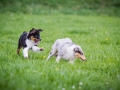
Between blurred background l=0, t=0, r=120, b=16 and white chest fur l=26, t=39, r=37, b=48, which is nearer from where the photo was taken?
white chest fur l=26, t=39, r=37, b=48

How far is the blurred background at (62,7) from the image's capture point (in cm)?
2450

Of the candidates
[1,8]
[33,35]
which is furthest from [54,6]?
[33,35]

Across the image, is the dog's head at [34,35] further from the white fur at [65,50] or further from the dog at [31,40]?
the white fur at [65,50]

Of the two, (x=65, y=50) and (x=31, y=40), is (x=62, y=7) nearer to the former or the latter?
(x=31, y=40)

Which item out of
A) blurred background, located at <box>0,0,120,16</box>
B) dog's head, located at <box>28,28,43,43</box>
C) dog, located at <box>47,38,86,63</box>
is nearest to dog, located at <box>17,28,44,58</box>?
dog's head, located at <box>28,28,43,43</box>

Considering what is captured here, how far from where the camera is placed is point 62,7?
1052 inches

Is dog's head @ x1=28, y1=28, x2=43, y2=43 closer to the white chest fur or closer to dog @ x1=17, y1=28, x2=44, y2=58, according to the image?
dog @ x1=17, y1=28, x2=44, y2=58

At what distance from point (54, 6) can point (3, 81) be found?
22369 millimetres

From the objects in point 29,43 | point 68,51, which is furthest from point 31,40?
point 68,51

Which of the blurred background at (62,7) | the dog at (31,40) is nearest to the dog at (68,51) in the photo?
the dog at (31,40)

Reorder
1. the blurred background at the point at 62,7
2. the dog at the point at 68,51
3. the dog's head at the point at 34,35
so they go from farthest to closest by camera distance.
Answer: the blurred background at the point at 62,7 → the dog's head at the point at 34,35 → the dog at the point at 68,51

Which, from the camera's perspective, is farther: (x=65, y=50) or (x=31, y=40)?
(x=31, y=40)

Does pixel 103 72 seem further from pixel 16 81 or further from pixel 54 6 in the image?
pixel 54 6

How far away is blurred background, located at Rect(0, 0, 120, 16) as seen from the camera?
24500 millimetres
